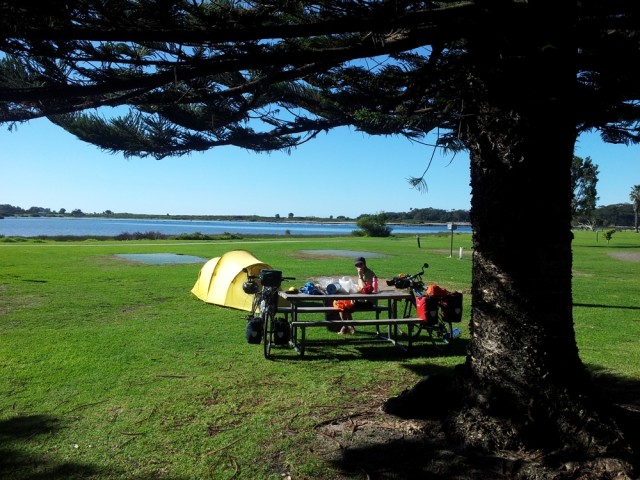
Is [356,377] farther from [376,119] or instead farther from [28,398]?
[28,398]

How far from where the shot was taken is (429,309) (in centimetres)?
735

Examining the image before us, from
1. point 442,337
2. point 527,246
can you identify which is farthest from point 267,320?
point 527,246

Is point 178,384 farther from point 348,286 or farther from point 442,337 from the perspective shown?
point 442,337

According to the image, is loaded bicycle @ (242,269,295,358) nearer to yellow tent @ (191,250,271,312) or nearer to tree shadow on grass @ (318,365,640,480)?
tree shadow on grass @ (318,365,640,480)

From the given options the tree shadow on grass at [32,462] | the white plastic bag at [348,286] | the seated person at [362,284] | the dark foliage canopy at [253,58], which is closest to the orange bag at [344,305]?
the seated person at [362,284]

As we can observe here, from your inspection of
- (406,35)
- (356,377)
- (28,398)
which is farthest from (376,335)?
(406,35)

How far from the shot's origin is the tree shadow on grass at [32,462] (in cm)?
361

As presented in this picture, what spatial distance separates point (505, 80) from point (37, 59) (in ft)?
11.1

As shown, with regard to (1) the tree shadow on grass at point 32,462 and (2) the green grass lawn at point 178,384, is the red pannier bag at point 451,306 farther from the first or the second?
(1) the tree shadow on grass at point 32,462

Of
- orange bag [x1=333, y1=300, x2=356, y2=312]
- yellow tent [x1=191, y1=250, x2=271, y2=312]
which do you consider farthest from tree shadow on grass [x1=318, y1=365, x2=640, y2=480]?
yellow tent [x1=191, y1=250, x2=271, y2=312]

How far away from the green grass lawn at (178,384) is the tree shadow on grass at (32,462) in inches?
0.5

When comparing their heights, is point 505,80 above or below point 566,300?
above

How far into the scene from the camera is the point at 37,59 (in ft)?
12.2

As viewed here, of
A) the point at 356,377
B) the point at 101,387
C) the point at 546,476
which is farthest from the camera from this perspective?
the point at 356,377
